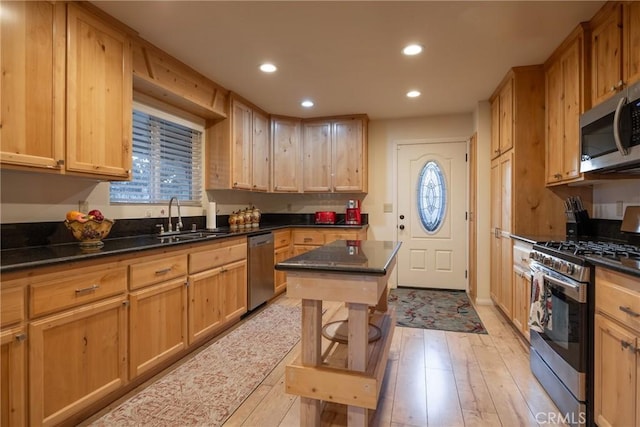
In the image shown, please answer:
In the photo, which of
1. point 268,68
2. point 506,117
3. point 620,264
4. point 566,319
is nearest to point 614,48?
point 506,117

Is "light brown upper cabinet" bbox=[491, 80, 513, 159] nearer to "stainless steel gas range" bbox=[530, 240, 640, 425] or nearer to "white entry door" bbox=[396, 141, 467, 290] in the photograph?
"white entry door" bbox=[396, 141, 467, 290]

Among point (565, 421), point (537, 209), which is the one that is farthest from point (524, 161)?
point (565, 421)

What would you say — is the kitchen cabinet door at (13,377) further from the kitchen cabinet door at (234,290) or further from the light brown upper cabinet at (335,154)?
the light brown upper cabinet at (335,154)

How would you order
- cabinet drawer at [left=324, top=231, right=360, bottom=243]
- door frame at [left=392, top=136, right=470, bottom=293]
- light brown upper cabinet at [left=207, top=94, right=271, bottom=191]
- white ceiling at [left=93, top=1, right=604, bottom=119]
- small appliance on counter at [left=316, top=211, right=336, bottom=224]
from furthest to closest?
small appliance on counter at [left=316, top=211, right=336, bottom=224] < door frame at [left=392, top=136, right=470, bottom=293] < cabinet drawer at [left=324, top=231, right=360, bottom=243] < light brown upper cabinet at [left=207, top=94, right=271, bottom=191] < white ceiling at [left=93, top=1, right=604, bottom=119]

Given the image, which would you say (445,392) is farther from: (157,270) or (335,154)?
(335,154)

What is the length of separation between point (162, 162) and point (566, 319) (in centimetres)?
341

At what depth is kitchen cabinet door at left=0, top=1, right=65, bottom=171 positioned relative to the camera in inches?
66.3

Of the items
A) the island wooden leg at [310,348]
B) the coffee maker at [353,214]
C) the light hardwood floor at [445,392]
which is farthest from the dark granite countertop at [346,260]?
the coffee maker at [353,214]

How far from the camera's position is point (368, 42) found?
2.55m

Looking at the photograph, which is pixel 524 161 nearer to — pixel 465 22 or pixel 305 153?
pixel 465 22

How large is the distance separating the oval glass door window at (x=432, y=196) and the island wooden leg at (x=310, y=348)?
134 inches

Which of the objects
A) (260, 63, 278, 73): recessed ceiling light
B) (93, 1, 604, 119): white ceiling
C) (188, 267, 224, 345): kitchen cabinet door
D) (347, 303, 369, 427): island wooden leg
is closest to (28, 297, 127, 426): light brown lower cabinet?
(188, 267, 224, 345): kitchen cabinet door

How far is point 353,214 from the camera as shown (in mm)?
4695

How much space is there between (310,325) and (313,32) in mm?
2067
